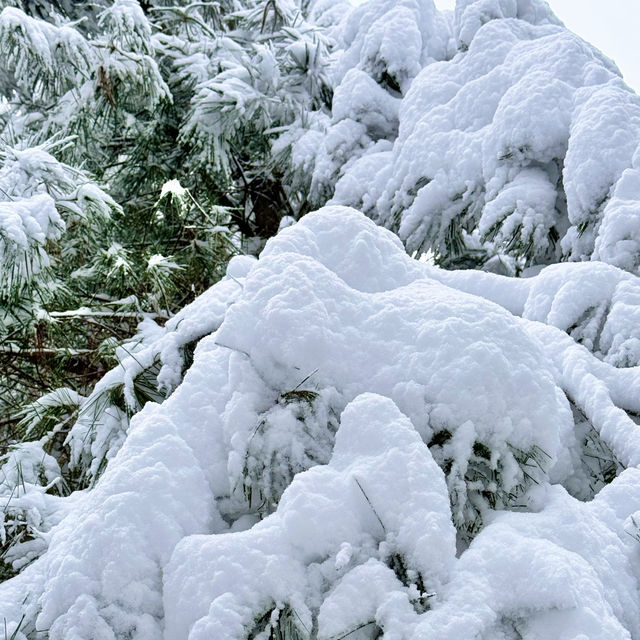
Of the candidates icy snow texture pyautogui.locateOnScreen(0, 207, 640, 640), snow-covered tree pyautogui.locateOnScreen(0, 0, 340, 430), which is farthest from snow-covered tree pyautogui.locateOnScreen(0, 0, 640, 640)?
snow-covered tree pyautogui.locateOnScreen(0, 0, 340, 430)

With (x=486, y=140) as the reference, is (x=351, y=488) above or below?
below

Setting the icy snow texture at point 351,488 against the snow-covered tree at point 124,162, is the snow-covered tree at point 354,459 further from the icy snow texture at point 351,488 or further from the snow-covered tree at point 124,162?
the snow-covered tree at point 124,162

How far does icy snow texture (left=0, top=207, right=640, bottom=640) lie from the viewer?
2.37ft

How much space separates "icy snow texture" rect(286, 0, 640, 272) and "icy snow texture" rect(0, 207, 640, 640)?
0.76 metres

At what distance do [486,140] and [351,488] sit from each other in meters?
1.52

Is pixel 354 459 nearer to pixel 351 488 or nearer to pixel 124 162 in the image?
pixel 351 488

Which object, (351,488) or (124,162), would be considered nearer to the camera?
(351,488)

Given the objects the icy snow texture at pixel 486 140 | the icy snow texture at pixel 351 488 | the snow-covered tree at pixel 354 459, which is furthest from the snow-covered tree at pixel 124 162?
the icy snow texture at pixel 351 488

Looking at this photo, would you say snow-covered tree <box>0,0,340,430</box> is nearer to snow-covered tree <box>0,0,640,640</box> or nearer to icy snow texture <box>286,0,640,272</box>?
snow-covered tree <box>0,0,640,640</box>

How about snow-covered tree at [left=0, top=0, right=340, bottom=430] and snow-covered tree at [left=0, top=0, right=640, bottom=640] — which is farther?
snow-covered tree at [left=0, top=0, right=340, bottom=430]

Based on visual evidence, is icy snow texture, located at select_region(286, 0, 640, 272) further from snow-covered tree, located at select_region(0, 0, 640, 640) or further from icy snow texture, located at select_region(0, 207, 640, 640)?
icy snow texture, located at select_region(0, 207, 640, 640)

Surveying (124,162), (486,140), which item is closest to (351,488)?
(486,140)

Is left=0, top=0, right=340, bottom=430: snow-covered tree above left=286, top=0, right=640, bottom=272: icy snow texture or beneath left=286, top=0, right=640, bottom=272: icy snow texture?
beneath

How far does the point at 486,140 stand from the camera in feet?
6.54
